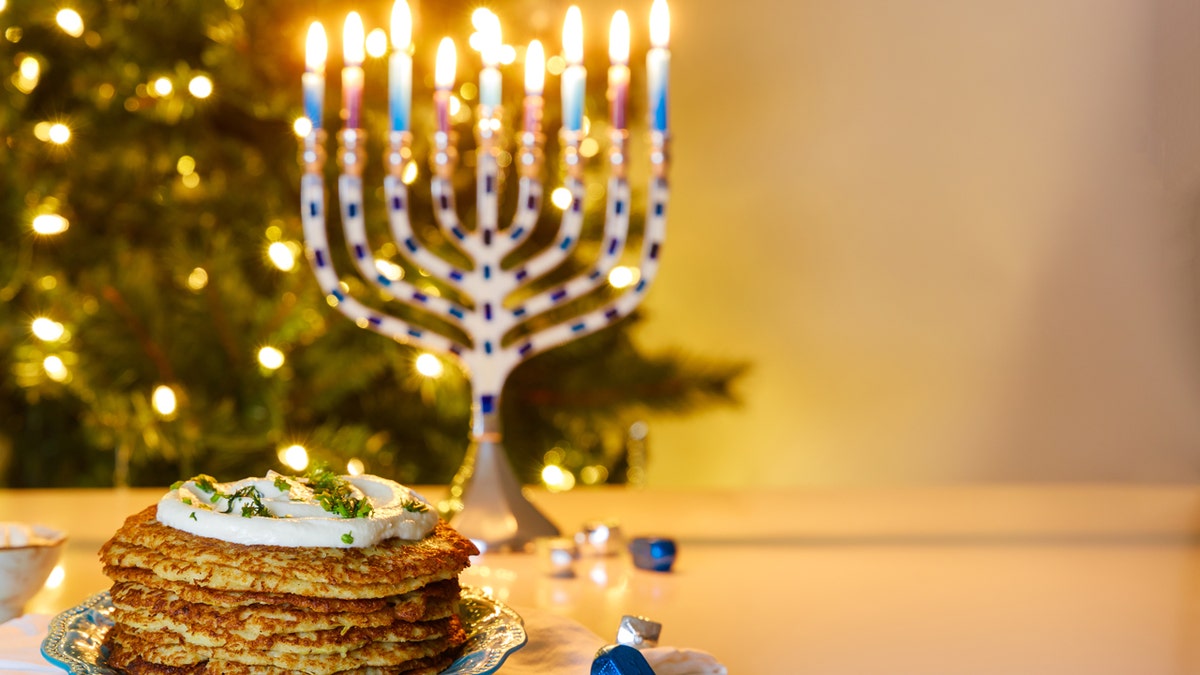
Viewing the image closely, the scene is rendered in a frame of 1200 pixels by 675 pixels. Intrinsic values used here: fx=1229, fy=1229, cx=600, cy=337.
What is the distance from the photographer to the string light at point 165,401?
2102 millimetres

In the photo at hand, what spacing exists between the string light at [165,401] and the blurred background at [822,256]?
0.11 m

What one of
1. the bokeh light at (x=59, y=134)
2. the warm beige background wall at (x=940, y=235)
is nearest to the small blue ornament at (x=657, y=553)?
the bokeh light at (x=59, y=134)

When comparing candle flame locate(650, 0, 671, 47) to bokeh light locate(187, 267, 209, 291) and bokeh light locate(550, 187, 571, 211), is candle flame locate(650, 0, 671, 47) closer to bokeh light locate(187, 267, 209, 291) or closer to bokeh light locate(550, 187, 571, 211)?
bokeh light locate(550, 187, 571, 211)

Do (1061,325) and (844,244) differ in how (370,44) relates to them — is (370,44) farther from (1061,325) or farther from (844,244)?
(1061,325)

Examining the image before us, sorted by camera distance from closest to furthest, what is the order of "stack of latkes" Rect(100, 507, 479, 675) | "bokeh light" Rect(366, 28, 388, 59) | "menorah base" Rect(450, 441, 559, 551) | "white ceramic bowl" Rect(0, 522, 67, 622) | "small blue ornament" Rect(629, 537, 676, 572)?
"stack of latkes" Rect(100, 507, 479, 675), "white ceramic bowl" Rect(0, 522, 67, 622), "small blue ornament" Rect(629, 537, 676, 572), "menorah base" Rect(450, 441, 559, 551), "bokeh light" Rect(366, 28, 388, 59)

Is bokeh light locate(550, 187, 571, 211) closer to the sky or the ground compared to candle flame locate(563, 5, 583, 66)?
closer to the sky

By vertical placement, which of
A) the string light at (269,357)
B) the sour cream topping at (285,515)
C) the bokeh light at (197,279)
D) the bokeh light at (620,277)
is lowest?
the sour cream topping at (285,515)

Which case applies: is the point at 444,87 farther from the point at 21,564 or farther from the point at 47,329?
the point at 47,329

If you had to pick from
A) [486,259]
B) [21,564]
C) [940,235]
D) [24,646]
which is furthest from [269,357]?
[940,235]

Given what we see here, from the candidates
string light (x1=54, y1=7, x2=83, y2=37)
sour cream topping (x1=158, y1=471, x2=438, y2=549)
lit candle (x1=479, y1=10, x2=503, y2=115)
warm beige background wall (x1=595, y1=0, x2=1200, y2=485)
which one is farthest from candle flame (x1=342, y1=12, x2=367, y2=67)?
warm beige background wall (x1=595, y1=0, x2=1200, y2=485)

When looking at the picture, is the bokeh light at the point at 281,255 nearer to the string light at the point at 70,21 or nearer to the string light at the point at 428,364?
the string light at the point at 428,364

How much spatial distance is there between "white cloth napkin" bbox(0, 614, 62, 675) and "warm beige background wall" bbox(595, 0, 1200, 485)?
241 cm

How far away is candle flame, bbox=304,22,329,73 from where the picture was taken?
1.39 metres

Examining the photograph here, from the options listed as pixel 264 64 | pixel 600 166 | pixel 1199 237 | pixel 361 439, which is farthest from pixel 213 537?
pixel 1199 237
